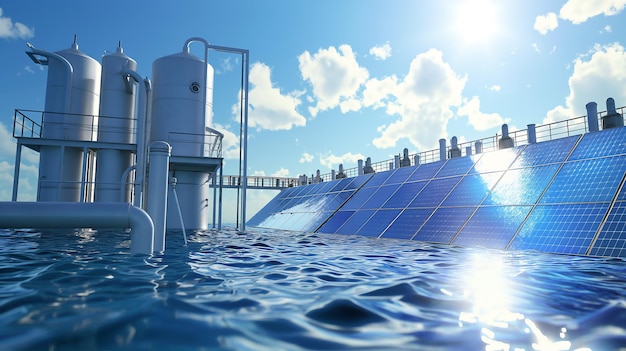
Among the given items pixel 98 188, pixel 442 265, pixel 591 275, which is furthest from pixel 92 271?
pixel 98 188

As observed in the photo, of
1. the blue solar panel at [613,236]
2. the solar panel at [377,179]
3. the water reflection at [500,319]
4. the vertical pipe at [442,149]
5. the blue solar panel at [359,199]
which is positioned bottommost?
the water reflection at [500,319]

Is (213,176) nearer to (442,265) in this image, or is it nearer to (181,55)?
(181,55)

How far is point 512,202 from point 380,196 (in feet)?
23.7

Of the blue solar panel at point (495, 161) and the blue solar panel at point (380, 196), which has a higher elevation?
the blue solar panel at point (495, 161)

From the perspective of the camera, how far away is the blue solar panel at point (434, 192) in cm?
1532

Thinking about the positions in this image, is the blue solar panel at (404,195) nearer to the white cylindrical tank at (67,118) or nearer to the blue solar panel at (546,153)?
the blue solar panel at (546,153)

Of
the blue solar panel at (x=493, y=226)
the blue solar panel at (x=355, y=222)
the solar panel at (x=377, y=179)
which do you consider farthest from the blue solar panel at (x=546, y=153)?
the solar panel at (x=377, y=179)

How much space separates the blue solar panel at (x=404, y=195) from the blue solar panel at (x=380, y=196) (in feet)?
1.24

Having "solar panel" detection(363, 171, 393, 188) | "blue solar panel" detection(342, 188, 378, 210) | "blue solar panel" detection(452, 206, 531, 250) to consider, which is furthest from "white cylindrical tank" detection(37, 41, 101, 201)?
"blue solar panel" detection(452, 206, 531, 250)

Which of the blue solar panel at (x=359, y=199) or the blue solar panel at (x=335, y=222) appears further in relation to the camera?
the blue solar panel at (x=359, y=199)

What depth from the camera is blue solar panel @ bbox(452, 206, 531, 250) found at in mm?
11016

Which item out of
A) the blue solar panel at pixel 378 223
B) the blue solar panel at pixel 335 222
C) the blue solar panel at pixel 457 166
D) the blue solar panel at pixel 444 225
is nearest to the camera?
the blue solar panel at pixel 444 225

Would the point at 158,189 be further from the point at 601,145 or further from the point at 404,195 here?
the point at 601,145

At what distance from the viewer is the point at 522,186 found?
13.1m
